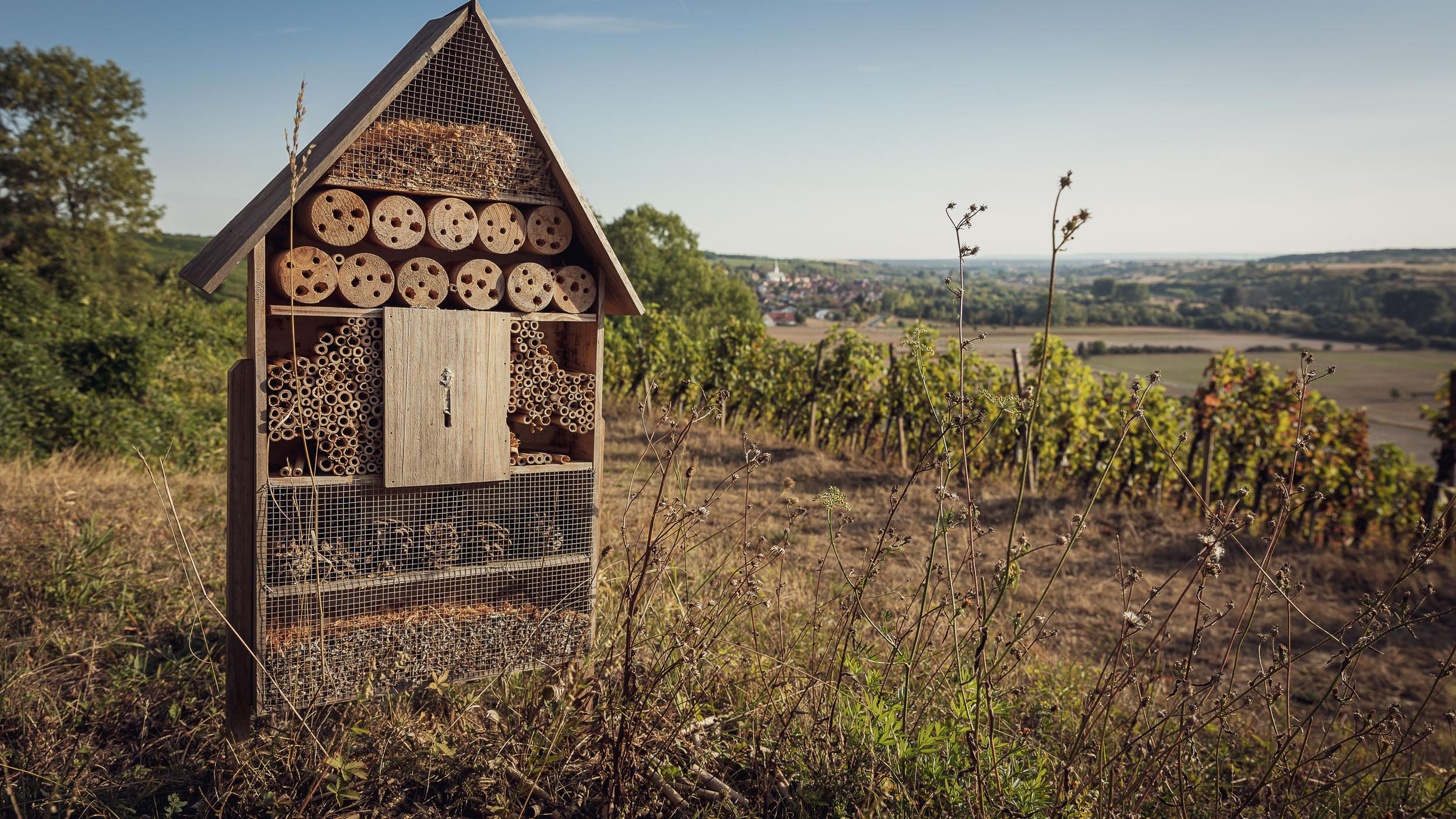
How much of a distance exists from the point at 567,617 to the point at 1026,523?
599cm

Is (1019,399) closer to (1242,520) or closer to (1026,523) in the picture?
(1242,520)

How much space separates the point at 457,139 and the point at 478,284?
1.92 ft

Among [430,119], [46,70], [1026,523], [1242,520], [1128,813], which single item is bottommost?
[1026,523]

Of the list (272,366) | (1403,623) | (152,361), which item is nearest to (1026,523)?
(1403,623)

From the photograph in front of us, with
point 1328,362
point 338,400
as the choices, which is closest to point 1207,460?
point 338,400

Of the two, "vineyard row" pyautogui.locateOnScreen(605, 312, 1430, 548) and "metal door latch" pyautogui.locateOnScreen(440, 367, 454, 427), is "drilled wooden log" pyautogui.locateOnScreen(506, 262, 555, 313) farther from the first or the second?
"vineyard row" pyautogui.locateOnScreen(605, 312, 1430, 548)

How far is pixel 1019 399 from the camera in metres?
1.95

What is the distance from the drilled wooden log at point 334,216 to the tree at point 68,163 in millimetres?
26942

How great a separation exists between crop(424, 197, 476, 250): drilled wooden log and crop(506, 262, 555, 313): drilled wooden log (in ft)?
0.73

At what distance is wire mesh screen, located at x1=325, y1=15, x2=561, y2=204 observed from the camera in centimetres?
304


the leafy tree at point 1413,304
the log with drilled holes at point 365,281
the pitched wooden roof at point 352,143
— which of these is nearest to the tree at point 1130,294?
the leafy tree at point 1413,304

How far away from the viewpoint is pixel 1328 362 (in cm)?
2962

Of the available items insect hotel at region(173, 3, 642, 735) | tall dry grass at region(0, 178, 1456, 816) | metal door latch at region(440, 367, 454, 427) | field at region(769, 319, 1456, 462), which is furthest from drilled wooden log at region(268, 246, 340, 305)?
field at region(769, 319, 1456, 462)

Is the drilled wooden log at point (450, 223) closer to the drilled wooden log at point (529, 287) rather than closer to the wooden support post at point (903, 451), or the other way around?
the drilled wooden log at point (529, 287)
